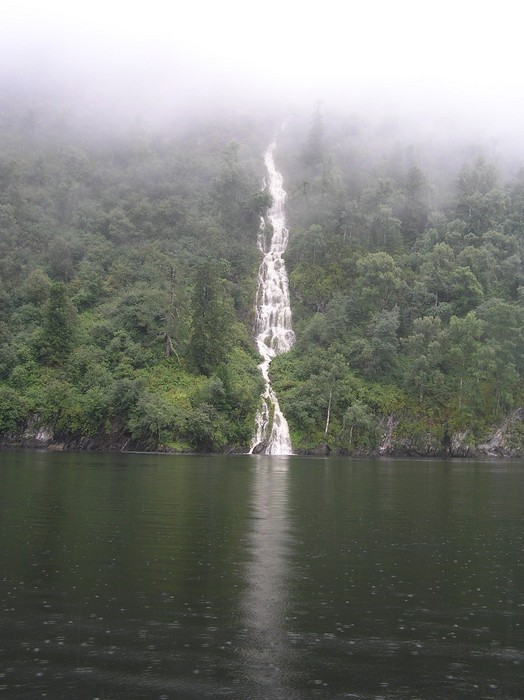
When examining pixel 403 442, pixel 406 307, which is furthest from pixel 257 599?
pixel 406 307

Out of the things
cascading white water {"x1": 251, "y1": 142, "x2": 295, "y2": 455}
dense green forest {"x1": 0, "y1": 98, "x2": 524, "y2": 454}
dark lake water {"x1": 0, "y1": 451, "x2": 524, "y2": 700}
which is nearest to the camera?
dark lake water {"x1": 0, "y1": 451, "x2": 524, "y2": 700}

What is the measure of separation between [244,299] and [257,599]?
100727 mm

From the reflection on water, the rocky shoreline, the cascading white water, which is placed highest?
the cascading white water

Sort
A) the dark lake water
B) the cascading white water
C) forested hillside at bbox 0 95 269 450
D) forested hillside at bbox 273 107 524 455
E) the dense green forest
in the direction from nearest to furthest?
the dark lake water < forested hillside at bbox 0 95 269 450 < the dense green forest < the cascading white water < forested hillside at bbox 273 107 524 455

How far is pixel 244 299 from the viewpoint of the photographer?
114312mm

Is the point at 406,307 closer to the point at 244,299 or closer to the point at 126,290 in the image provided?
the point at 244,299

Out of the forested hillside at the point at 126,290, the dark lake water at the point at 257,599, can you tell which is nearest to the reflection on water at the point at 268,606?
the dark lake water at the point at 257,599

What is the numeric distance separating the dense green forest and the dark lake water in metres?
52.9

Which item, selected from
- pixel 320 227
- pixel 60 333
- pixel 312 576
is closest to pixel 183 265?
pixel 320 227

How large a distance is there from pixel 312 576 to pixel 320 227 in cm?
11116

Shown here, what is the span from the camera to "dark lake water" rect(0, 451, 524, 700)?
10297 millimetres

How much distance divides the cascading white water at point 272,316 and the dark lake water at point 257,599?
175 ft

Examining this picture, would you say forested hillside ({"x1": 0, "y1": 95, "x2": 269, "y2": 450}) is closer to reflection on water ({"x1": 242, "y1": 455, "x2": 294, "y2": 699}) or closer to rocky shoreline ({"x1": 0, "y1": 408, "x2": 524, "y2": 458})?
rocky shoreline ({"x1": 0, "y1": 408, "x2": 524, "y2": 458})

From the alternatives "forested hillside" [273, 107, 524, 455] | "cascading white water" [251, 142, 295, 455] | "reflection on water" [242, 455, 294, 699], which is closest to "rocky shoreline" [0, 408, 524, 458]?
"forested hillside" [273, 107, 524, 455]
